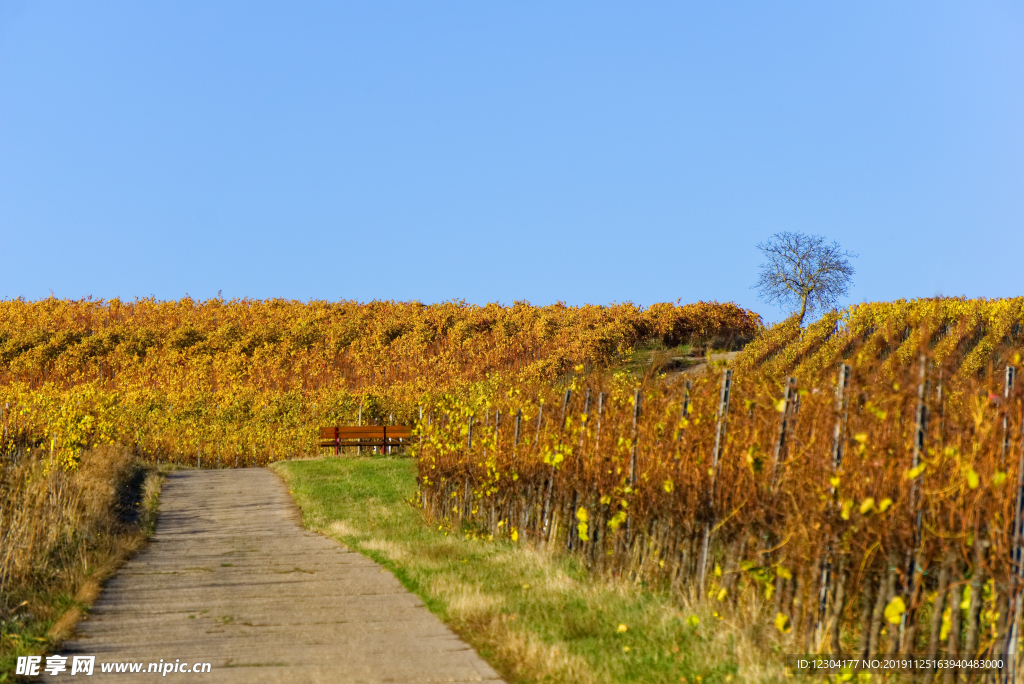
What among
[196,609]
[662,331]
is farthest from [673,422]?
[662,331]

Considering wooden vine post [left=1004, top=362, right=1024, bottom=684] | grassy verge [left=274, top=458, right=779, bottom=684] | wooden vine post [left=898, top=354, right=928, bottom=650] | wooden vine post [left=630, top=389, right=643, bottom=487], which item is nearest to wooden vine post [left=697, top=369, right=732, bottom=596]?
grassy verge [left=274, top=458, right=779, bottom=684]

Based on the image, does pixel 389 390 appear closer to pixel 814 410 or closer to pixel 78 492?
pixel 78 492

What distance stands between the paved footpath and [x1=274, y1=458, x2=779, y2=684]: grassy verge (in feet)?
0.85

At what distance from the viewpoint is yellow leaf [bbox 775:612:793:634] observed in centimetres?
630

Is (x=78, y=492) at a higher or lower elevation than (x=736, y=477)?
lower

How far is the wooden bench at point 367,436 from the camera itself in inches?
1057

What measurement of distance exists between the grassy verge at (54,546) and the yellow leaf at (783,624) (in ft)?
16.7

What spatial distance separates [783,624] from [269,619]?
4.28 m

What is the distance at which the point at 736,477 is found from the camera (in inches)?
300

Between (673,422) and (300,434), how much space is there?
71.2ft

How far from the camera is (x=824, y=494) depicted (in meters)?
6.33

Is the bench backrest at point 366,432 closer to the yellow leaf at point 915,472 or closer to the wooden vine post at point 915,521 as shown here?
the wooden vine post at point 915,521

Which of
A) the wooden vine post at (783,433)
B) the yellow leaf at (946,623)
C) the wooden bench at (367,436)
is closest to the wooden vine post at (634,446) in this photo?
the wooden vine post at (783,433)

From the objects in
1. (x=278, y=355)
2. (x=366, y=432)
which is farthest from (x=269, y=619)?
(x=278, y=355)
